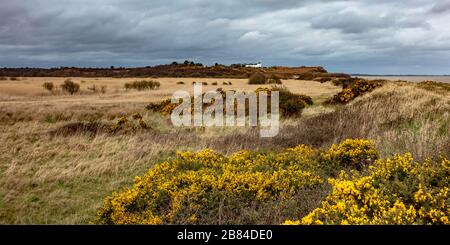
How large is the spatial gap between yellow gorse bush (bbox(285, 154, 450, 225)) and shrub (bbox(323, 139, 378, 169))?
1922 millimetres

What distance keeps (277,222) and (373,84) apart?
1907 centimetres

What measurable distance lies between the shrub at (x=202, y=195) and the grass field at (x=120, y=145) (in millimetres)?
819

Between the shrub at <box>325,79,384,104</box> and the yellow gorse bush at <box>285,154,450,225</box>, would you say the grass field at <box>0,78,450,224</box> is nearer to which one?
the yellow gorse bush at <box>285,154,450,225</box>

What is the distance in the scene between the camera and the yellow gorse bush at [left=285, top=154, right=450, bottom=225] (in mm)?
4137

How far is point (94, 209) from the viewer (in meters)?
7.22

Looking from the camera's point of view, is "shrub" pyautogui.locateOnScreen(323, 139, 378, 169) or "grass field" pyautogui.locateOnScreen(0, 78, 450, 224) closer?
"grass field" pyautogui.locateOnScreen(0, 78, 450, 224)

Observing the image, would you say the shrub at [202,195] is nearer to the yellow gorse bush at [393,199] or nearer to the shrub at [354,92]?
the yellow gorse bush at [393,199]

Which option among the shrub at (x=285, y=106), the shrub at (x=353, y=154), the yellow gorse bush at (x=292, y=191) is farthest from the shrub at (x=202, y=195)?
the shrub at (x=285, y=106)

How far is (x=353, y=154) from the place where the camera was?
7609mm

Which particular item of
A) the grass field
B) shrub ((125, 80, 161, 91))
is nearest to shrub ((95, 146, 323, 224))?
the grass field
